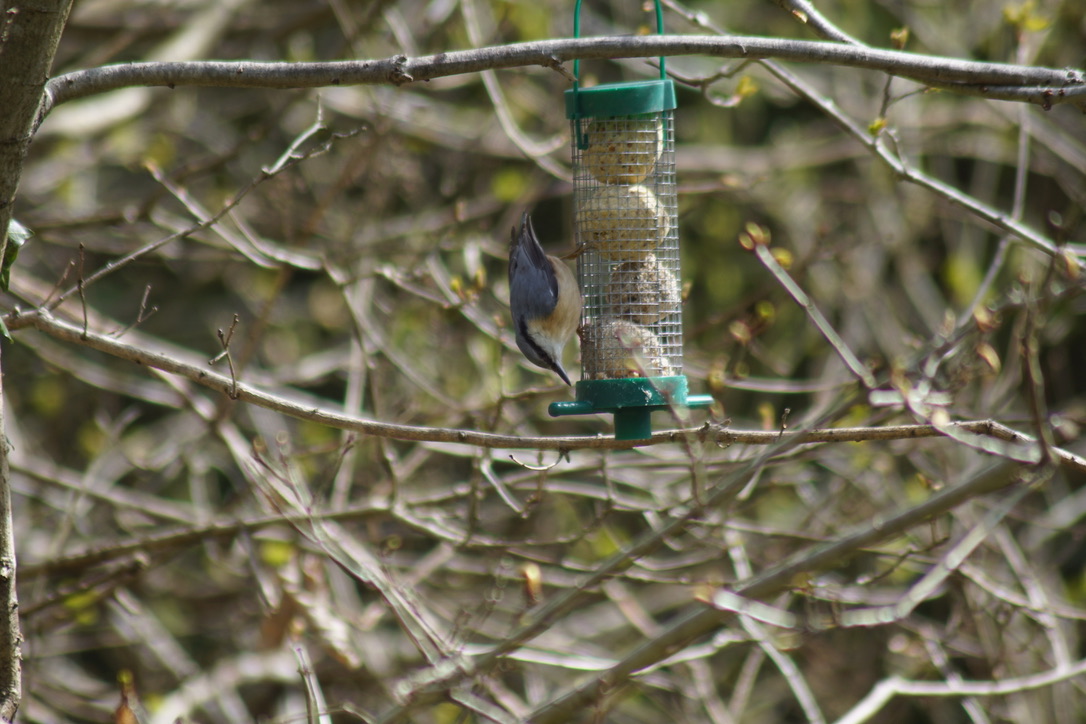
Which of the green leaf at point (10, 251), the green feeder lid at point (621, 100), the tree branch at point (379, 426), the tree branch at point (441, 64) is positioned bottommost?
the tree branch at point (379, 426)

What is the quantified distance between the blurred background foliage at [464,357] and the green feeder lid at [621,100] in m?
0.23

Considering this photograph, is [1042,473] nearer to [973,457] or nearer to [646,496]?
[646,496]

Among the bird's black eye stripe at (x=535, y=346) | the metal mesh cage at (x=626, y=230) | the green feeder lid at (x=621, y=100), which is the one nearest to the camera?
the green feeder lid at (x=621, y=100)

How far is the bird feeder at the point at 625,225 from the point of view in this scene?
12.4 ft

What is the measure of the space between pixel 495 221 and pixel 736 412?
97.8 inches

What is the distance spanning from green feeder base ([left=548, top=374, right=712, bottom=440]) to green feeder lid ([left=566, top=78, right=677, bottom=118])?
92 centimetres

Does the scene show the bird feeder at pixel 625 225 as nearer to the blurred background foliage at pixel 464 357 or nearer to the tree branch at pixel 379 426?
the blurred background foliage at pixel 464 357

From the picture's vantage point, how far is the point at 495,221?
319 inches

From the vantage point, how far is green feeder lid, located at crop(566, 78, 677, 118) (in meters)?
3.72

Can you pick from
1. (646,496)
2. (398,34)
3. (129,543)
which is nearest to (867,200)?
(646,496)

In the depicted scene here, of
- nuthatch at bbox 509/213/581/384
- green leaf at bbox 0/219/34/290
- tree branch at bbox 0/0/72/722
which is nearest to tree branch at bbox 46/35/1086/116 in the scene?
tree branch at bbox 0/0/72/722

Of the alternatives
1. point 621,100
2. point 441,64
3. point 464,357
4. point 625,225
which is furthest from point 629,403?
point 464,357

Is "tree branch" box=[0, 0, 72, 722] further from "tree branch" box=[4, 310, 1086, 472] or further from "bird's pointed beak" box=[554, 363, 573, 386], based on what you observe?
"bird's pointed beak" box=[554, 363, 573, 386]

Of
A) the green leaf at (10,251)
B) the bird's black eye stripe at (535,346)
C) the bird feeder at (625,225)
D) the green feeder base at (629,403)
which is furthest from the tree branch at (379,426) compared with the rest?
the bird's black eye stripe at (535,346)
